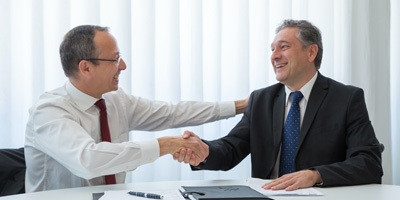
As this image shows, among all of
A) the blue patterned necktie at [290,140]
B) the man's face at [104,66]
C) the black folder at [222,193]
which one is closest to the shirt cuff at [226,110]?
the blue patterned necktie at [290,140]

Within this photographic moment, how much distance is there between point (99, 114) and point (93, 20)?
0.79 m

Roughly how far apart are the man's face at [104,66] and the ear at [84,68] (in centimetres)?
3

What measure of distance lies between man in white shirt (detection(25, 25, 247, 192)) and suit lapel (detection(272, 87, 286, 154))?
15.1 inches

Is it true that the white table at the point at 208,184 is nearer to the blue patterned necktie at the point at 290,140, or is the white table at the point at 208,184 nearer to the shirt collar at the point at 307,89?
the blue patterned necktie at the point at 290,140

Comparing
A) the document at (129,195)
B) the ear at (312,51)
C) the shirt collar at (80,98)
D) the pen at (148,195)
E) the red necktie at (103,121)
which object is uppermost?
the ear at (312,51)

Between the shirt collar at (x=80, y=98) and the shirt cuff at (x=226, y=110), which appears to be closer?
the shirt collar at (x=80, y=98)

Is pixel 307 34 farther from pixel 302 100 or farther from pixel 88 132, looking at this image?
pixel 88 132

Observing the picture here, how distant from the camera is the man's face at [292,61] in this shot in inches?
96.2

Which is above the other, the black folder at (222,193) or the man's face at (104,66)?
the man's face at (104,66)

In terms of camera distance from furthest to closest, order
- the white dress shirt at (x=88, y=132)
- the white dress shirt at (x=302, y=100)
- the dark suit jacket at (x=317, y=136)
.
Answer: the white dress shirt at (x=302, y=100)
the dark suit jacket at (x=317, y=136)
the white dress shirt at (x=88, y=132)

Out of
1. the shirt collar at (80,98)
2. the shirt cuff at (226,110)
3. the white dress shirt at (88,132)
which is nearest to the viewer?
the white dress shirt at (88,132)

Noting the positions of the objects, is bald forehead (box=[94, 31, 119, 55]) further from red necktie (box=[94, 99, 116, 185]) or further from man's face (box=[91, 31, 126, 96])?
red necktie (box=[94, 99, 116, 185])

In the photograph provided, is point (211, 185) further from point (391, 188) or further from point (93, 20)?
point (93, 20)

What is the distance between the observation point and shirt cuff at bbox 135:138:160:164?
199 cm
